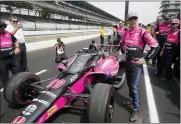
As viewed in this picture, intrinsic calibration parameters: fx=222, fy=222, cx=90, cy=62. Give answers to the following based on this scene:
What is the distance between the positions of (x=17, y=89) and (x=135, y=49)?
7.59ft

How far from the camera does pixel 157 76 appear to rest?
713cm

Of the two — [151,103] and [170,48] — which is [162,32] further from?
[151,103]

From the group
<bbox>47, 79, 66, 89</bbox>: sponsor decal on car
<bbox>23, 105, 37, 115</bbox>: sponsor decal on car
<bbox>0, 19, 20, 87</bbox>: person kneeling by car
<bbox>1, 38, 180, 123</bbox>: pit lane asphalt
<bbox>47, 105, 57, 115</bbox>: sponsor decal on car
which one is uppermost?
<bbox>0, 19, 20, 87</bbox>: person kneeling by car

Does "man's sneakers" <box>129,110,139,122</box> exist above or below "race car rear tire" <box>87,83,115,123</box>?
below

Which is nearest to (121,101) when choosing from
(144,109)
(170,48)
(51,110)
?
(144,109)

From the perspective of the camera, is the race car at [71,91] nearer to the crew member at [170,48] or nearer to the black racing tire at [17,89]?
the black racing tire at [17,89]

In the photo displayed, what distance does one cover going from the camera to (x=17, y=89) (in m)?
4.19

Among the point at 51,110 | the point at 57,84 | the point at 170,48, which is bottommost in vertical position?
the point at 51,110

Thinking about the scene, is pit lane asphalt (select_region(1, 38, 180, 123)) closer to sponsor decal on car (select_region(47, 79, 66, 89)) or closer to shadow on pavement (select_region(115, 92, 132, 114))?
shadow on pavement (select_region(115, 92, 132, 114))

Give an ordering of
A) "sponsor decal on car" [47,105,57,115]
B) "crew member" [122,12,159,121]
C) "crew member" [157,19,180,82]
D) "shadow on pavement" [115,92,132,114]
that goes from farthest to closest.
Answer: "crew member" [157,19,180,82]
"shadow on pavement" [115,92,132,114]
"crew member" [122,12,159,121]
"sponsor decal on car" [47,105,57,115]

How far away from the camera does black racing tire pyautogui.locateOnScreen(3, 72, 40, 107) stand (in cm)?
415

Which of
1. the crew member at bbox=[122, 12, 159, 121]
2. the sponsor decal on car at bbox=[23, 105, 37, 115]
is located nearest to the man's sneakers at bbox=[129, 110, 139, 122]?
the crew member at bbox=[122, 12, 159, 121]

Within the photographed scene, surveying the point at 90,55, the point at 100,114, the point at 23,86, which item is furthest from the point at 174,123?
the point at 23,86

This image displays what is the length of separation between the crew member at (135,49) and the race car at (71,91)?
43 centimetres
